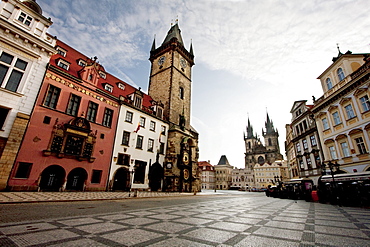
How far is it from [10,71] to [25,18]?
5.32 metres

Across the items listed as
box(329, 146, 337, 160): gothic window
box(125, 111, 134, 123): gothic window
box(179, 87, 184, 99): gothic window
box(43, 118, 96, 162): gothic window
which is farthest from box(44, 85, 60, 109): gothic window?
box(329, 146, 337, 160): gothic window

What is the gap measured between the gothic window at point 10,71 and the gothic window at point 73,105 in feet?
13.1

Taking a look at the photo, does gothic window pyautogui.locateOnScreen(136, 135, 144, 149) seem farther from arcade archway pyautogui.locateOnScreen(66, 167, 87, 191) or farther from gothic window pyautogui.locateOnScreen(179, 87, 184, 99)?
gothic window pyautogui.locateOnScreen(179, 87, 184, 99)

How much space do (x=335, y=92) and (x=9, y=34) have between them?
31.5m

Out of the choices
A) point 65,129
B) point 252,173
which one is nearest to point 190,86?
point 65,129

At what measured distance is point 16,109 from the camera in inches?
516

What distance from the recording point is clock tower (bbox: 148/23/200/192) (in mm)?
25641

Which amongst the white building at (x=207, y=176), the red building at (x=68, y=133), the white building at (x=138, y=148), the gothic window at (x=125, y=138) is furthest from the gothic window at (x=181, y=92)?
the white building at (x=207, y=176)

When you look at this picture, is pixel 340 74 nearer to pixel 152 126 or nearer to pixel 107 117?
pixel 152 126

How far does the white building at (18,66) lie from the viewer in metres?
12.5

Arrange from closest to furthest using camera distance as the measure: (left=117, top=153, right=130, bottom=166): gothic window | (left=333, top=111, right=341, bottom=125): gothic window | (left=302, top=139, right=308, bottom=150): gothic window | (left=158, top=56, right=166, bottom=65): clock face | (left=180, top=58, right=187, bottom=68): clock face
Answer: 1. (left=333, top=111, right=341, bottom=125): gothic window
2. (left=117, top=153, right=130, bottom=166): gothic window
3. (left=302, top=139, right=308, bottom=150): gothic window
4. (left=158, top=56, right=166, bottom=65): clock face
5. (left=180, top=58, right=187, bottom=68): clock face

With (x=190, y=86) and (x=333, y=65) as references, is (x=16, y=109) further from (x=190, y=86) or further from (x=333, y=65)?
(x=333, y=65)

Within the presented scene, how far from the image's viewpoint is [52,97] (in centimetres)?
1570

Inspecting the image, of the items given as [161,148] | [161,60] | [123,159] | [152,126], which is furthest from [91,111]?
[161,60]
